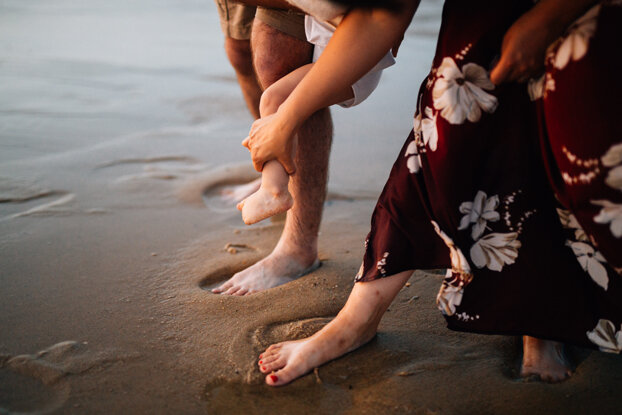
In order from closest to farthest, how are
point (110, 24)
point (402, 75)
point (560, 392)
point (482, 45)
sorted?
point (482, 45), point (560, 392), point (402, 75), point (110, 24)

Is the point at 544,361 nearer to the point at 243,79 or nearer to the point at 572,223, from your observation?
the point at 572,223

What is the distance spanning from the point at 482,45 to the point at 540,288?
1.90 feet

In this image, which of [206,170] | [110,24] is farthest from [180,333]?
[110,24]

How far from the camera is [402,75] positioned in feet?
14.9

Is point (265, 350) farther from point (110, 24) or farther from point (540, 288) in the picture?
point (110, 24)

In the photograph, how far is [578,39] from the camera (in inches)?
43.2

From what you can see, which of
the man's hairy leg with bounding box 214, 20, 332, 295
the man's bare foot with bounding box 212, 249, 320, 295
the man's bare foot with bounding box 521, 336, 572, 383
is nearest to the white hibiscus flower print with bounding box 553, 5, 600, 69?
the man's bare foot with bounding box 521, 336, 572, 383

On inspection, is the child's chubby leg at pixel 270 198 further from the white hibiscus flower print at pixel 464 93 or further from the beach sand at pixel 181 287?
the beach sand at pixel 181 287

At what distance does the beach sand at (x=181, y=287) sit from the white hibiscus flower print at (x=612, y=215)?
432 millimetres

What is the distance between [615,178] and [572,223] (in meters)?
0.18

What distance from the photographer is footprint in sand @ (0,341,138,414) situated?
1.27 meters

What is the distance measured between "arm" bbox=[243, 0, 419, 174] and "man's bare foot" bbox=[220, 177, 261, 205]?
1095mm

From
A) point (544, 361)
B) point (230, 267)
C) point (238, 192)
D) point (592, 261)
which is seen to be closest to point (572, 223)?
point (592, 261)

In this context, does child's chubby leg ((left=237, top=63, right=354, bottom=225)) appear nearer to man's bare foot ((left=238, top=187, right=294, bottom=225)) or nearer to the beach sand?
man's bare foot ((left=238, top=187, right=294, bottom=225))
